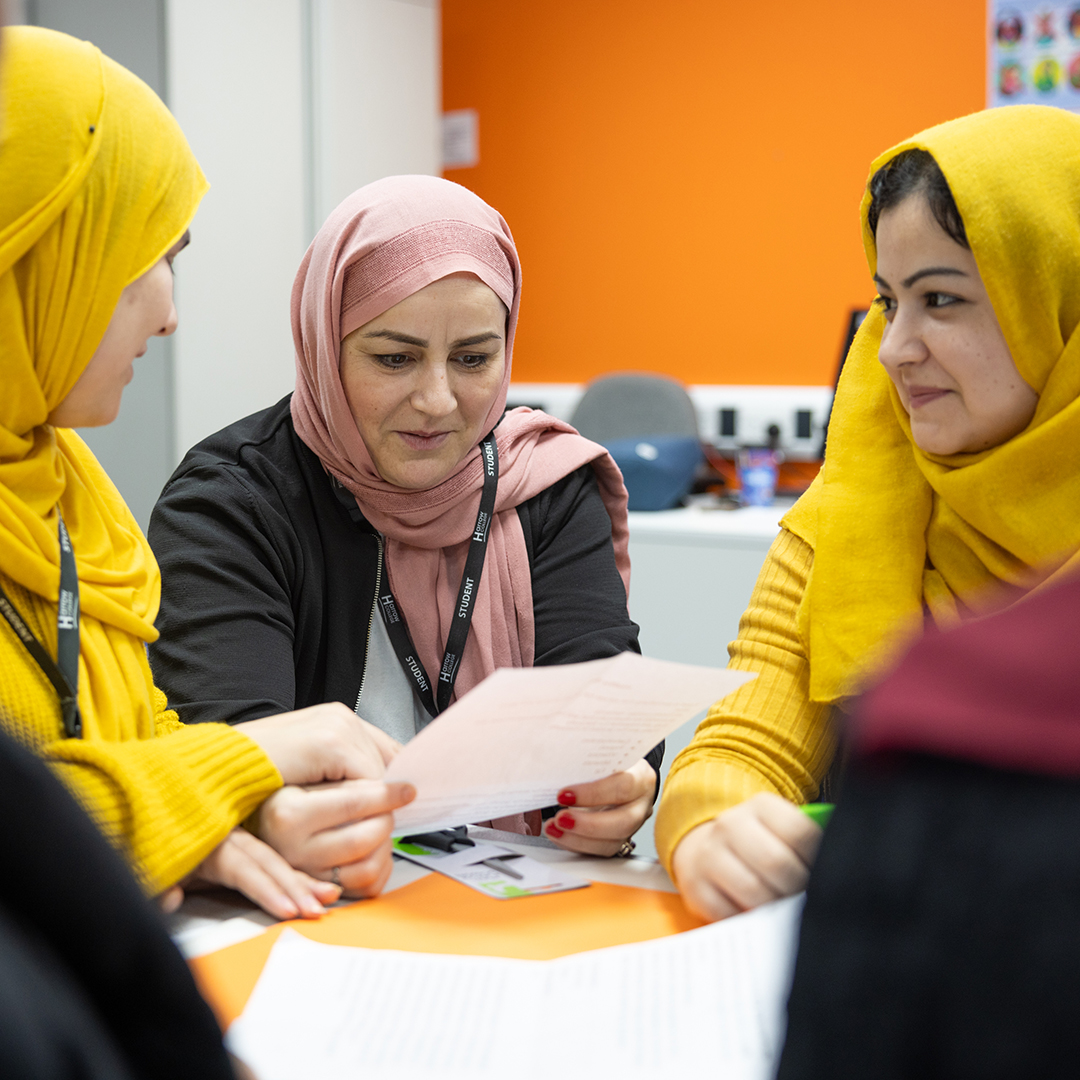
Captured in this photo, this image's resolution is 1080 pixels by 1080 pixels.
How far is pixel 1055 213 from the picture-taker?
1.05 m

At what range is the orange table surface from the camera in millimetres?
801

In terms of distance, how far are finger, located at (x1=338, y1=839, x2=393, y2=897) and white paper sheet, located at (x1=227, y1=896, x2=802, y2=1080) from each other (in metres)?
0.09

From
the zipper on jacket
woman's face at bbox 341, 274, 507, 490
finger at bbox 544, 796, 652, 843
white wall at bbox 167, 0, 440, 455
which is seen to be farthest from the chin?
white wall at bbox 167, 0, 440, 455

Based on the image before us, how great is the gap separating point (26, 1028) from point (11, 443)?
777 mm

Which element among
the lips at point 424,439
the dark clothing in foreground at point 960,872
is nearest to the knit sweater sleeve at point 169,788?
the lips at point 424,439

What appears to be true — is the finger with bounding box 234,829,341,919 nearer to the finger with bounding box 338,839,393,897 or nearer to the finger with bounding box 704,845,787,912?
the finger with bounding box 338,839,393,897

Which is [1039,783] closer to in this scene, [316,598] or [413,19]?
[316,598]

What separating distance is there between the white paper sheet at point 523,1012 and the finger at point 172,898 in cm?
10

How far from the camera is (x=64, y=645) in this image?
91cm

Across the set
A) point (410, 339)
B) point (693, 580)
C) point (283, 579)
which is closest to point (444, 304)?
point (410, 339)

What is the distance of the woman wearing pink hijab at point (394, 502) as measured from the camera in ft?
4.23

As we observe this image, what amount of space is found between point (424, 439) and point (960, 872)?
117cm

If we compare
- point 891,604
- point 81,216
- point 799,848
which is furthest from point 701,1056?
point 81,216

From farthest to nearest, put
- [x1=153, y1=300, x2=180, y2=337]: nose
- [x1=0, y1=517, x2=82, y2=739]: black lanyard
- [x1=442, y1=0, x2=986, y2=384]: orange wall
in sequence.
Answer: [x1=442, y1=0, x2=986, y2=384]: orange wall → [x1=153, y1=300, x2=180, y2=337]: nose → [x1=0, y1=517, x2=82, y2=739]: black lanyard
